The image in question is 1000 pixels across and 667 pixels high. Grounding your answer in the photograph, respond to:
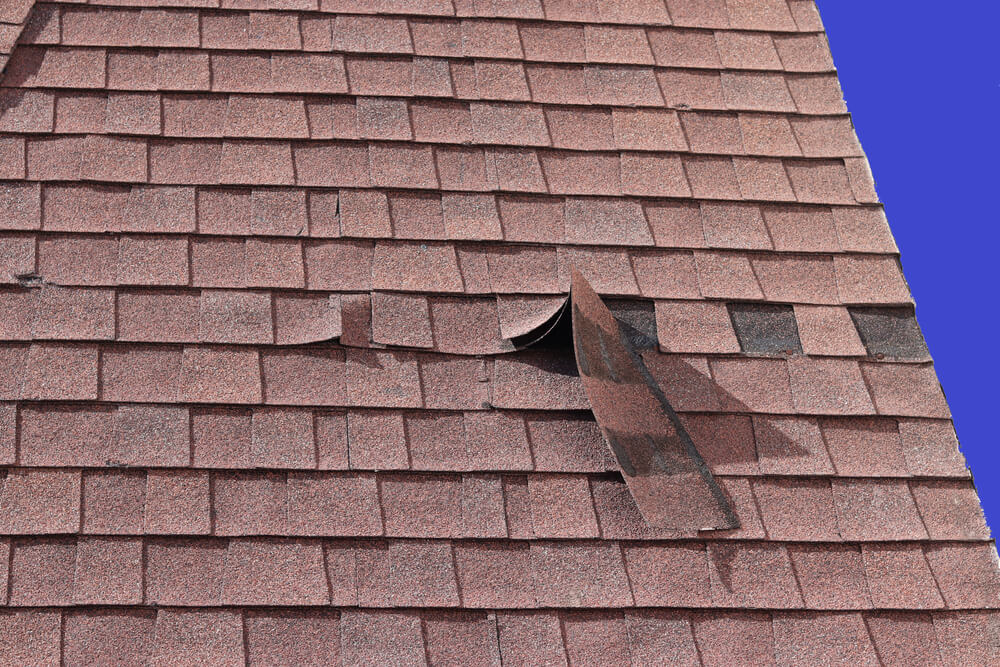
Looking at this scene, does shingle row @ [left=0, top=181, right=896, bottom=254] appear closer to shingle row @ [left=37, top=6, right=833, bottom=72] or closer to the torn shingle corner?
the torn shingle corner

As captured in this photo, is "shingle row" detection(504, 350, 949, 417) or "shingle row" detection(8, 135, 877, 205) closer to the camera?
"shingle row" detection(504, 350, 949, 417)

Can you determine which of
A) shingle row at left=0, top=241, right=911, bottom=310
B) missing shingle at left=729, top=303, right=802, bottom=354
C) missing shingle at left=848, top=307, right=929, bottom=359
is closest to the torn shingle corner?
shingle row at left=0, top=241, right=911, bottom=310

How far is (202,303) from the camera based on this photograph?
285cm

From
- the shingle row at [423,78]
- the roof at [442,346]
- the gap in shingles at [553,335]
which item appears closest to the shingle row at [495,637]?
the roof at [442,346]

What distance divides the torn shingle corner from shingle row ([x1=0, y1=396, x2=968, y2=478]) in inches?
3.5

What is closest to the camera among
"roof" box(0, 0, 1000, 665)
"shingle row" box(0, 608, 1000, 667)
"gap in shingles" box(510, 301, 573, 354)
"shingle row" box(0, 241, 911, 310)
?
"shingle row" box(0, 608, 1000, 667)

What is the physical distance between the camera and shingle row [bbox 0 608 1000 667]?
239cm

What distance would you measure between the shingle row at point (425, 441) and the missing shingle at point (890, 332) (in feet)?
0.76

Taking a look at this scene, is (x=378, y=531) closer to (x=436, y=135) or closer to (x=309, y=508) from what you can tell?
(x=309, y=508)

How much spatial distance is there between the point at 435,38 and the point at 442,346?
1212 millimetres

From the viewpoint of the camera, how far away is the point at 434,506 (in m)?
2.63

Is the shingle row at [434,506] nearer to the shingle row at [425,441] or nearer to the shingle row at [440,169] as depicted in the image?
the shingle row at [425,441]

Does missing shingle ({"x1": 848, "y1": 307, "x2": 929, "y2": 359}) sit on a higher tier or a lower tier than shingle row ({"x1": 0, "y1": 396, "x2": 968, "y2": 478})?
higher

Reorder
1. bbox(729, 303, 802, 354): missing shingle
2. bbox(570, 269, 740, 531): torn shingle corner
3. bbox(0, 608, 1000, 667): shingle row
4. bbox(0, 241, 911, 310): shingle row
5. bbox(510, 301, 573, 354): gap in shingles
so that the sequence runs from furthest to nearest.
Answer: bbox(729, 303, 802, 354): missing shingle → bbox(0, 241, 911, 310): shingle row → bbox(510, 301, 573, 354): gap in shingles → bbox(570, 269, 740, 531): torn shingle corner → bbox(0, 608, 1000, 667): shingle row
